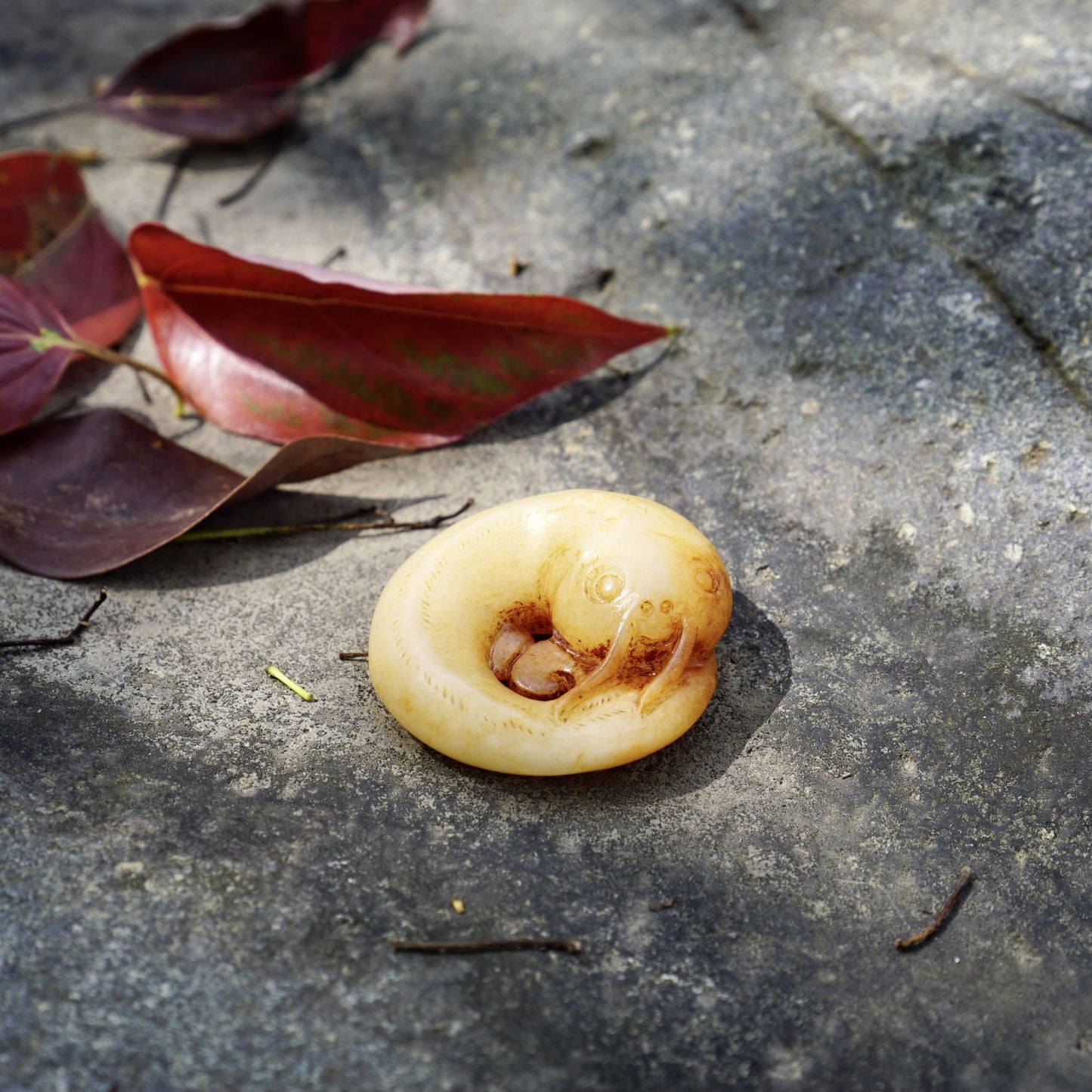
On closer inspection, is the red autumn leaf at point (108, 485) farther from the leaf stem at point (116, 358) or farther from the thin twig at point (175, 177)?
the thin twig at point (175, 177)

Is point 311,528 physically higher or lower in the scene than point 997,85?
lower

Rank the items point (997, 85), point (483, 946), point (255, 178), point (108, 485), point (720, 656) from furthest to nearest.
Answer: point (255, 178) < point (997, 85) < point (108, 485) < point (720, 656) < point (483, 946)

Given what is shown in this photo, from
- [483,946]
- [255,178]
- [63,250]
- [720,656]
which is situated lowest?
[720,656]

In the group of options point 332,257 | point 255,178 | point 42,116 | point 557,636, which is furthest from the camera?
point 42,116

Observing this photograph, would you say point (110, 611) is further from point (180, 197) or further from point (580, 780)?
point (180, 197)

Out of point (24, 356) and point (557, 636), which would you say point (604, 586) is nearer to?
point (557, 636)

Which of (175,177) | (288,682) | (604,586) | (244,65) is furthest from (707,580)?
(244,65)

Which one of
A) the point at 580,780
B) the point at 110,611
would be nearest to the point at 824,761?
the point at 580,780
